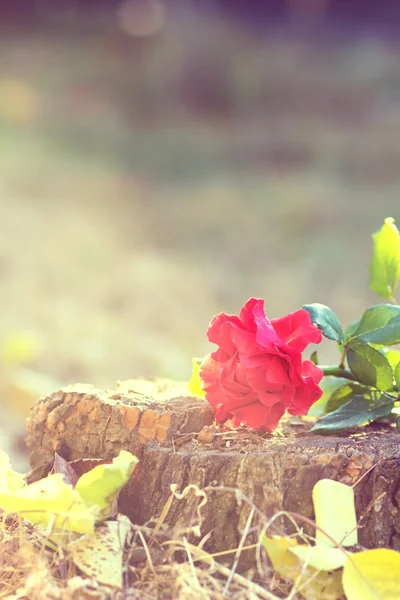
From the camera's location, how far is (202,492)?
1.67 ft

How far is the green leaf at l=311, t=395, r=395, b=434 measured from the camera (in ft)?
1.99

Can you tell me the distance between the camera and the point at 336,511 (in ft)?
1.71

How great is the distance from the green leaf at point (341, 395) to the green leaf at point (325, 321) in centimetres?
6

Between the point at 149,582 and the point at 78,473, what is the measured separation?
0.13m

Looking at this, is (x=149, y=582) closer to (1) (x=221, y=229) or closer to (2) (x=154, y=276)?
(2) (x=154, y=276)

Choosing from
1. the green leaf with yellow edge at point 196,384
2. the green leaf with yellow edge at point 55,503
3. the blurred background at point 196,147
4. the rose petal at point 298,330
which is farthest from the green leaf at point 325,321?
the blurred background at point 196,147

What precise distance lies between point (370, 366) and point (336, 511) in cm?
16

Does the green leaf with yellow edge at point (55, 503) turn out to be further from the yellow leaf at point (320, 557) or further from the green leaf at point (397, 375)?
the green leaf at point (397, 375)

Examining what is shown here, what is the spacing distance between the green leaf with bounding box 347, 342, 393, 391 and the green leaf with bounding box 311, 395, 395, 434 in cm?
1

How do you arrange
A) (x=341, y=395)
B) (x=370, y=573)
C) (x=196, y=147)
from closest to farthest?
1. (x=370, y=573)
2. (x=341, y=395)
3. (x=196, y=147)

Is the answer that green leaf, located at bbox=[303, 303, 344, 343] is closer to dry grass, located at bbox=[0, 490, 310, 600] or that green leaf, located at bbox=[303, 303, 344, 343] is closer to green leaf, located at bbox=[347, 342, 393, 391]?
green leaf, located at bbox=[347, 342, 393, 391]

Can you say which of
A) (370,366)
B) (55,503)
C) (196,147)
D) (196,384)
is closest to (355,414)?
(370,366)

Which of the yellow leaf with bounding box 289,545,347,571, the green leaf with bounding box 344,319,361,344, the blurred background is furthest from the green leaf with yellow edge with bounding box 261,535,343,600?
the blurred background

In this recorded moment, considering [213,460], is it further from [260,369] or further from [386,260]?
[386,260]
